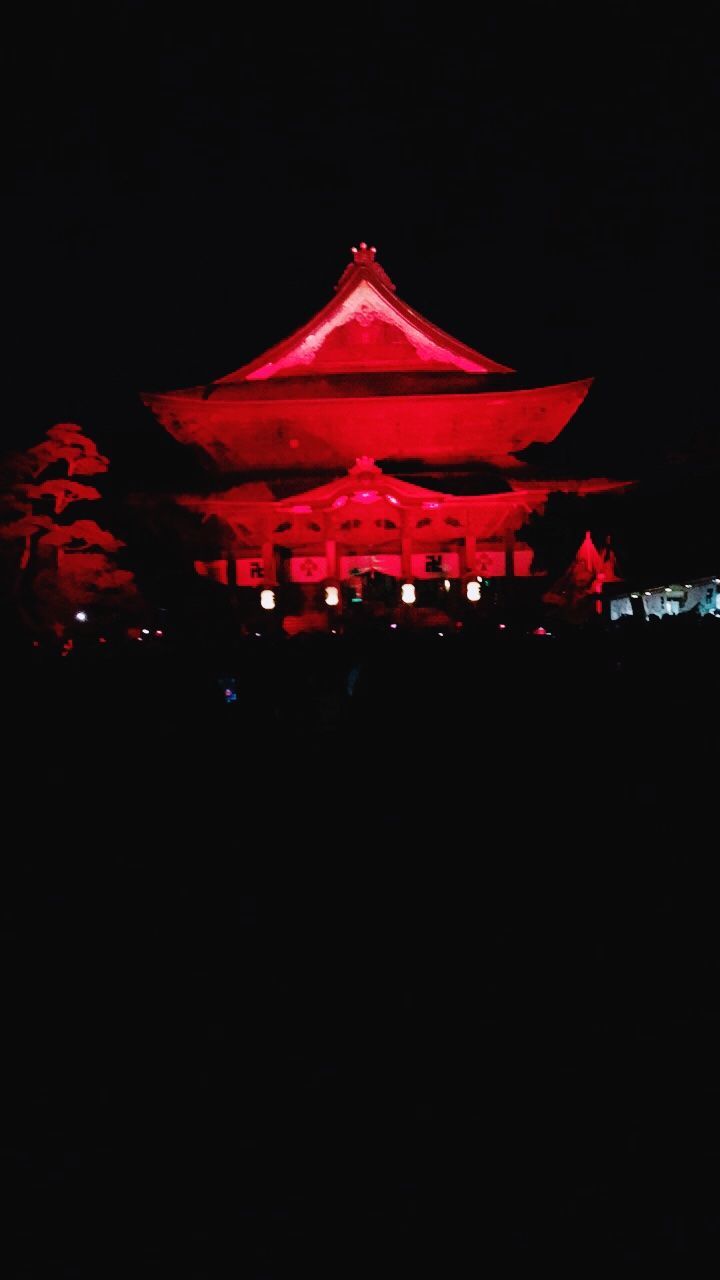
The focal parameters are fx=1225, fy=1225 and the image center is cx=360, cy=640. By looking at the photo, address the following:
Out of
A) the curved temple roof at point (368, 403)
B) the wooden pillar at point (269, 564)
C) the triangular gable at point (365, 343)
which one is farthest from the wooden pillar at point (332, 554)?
the triangular gable at point (365, 343)

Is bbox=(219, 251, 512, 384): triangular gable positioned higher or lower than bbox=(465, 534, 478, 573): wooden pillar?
higher

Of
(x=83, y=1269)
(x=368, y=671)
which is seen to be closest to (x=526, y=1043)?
(x=83, y=1269)

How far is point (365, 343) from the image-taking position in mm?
26609

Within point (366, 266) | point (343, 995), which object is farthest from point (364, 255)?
point (343, 995)

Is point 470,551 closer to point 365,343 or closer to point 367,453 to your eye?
point 367,453

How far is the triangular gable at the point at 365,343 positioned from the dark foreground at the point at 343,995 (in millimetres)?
18553

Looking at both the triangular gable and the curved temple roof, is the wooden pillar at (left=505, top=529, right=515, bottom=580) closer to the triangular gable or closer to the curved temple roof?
the curved temple roof

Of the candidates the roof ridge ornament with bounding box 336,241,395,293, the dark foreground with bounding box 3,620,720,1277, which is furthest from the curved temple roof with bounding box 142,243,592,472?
the dark foreground with bounding box 3,620,720,1277

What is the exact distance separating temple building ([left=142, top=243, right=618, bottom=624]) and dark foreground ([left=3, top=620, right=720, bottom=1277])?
1434 cm

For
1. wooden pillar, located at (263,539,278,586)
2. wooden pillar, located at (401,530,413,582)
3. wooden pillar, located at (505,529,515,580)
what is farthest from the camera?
wooden pillar, located at (263,539,278,586)

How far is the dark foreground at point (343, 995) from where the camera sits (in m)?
2.81

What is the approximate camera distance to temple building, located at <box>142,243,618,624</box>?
23.7m

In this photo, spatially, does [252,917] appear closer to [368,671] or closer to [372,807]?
[372,807]

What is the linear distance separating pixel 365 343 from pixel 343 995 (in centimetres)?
2371
